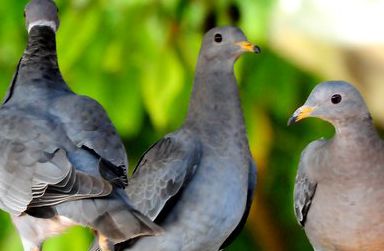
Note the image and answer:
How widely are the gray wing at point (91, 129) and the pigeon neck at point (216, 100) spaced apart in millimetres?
219

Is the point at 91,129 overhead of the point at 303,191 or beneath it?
overhead

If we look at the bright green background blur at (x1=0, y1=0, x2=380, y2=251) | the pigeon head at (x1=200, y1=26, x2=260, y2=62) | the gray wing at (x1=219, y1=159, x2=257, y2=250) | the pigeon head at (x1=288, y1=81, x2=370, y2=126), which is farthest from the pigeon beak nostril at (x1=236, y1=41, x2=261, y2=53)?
the bright green background blur at (x1=0, y1=0, x2=380, y2=251)

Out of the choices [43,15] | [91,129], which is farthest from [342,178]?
[43,15]

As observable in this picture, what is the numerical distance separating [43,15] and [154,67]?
64.2 inches

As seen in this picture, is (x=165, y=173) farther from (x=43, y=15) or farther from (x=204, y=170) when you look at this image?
(x=43, y=15)

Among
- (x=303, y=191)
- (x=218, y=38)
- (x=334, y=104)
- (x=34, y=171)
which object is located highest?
(x=218, y=38)

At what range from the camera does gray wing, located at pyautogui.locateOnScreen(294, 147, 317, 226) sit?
2400 millimetres

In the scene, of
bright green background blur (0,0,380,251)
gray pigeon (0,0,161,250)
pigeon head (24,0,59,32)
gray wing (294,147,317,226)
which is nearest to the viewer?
gray pigeon (0,0,161,250)

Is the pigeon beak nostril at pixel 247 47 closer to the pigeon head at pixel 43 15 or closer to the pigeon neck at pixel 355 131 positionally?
the pigeon neck at pixel 355 131

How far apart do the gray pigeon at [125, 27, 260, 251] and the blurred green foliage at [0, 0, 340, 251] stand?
4.39ft

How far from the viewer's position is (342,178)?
7.52ft

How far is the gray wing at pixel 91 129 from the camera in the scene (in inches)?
78.7

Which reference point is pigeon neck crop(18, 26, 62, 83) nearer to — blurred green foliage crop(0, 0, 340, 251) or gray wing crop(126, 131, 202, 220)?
gray wing crop(126, 131, 202, 220)

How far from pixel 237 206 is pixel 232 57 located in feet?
0.92
